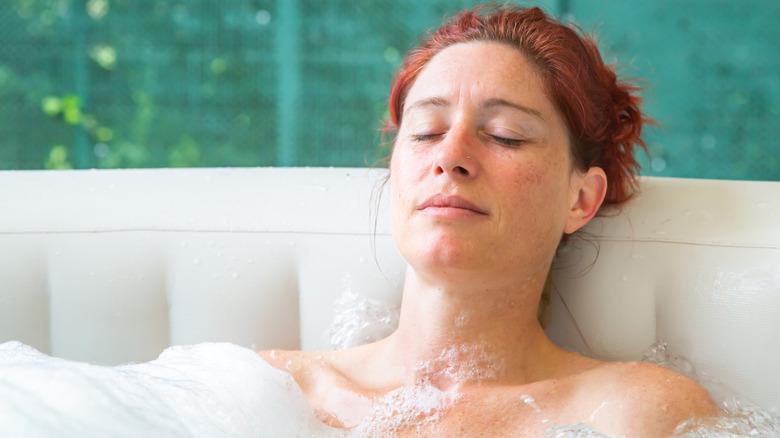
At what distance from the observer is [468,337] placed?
4.46 ft

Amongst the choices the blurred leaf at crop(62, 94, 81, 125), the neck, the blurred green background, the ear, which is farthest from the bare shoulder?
the blurred leaf at crop(62, 94, 81, 125)

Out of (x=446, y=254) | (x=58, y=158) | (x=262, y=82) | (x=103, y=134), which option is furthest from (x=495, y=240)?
(x=58, y=158)

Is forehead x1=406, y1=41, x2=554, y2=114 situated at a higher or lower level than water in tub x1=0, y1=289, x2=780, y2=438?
higher

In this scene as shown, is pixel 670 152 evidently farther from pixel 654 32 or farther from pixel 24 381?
pixel 24 381

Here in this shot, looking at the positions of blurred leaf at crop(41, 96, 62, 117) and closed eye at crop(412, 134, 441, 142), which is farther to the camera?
blurred leaf at crop(41, 96, 62, 117)

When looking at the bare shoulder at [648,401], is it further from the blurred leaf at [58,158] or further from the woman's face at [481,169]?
the blurred leaf at [58,158]

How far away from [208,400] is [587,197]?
0.61 metres

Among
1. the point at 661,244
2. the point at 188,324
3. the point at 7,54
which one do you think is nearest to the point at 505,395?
the point at 661,244

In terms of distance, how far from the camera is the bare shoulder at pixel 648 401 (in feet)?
3.97

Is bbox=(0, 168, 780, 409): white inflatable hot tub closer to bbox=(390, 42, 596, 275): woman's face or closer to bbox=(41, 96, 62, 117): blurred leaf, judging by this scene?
bbox=(390, 42, 596, 275): woman's face

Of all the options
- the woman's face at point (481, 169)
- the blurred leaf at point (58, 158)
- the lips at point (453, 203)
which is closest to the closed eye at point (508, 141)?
the woman's face at point (481, 169)

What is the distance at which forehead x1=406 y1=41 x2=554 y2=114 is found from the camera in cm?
135

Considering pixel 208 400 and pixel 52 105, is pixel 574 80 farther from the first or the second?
pixel 52 105

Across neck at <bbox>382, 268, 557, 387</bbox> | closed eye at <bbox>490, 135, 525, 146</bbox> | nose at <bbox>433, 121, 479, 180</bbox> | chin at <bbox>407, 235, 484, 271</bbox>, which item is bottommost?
neck at <bbox>382, 268, 557, 387</bbox>
